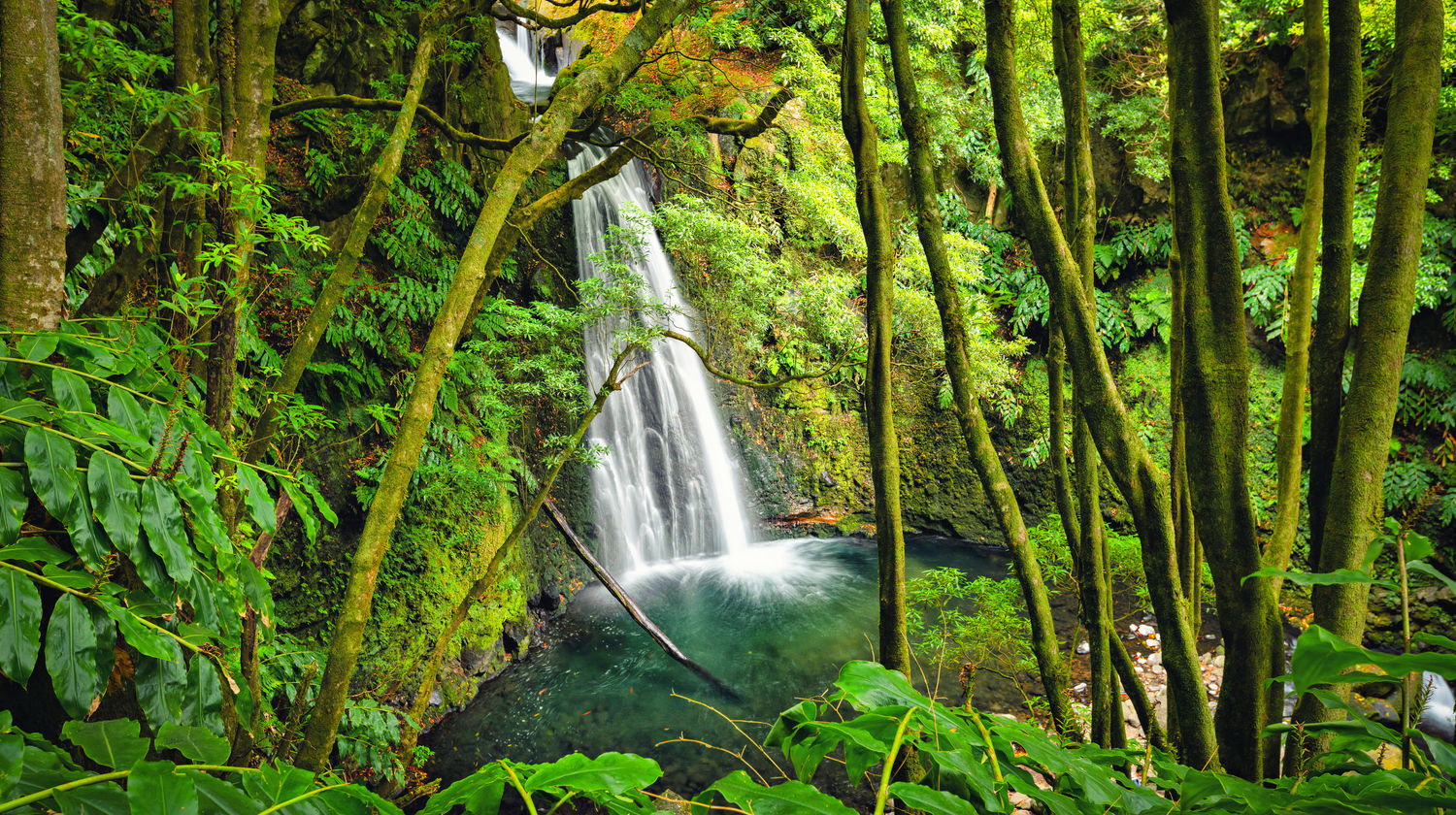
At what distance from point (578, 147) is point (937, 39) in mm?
5161

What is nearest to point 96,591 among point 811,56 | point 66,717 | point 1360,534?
point 66,717

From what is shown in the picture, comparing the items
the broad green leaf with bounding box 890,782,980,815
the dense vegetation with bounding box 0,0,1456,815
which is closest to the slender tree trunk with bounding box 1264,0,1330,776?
the dense vegetation with bounding box 0,0,1456,815

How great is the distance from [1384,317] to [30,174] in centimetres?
296

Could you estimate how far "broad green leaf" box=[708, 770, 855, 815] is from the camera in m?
0.55

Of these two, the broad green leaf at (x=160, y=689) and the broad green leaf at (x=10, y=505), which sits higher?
the broad green leaf at (x=10, y=505)

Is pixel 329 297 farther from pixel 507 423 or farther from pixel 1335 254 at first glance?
pixel 507 423

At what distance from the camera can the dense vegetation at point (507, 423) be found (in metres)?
0.71

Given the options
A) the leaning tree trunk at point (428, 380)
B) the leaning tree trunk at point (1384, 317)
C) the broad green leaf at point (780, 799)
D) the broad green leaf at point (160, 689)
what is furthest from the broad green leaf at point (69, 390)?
the leaning tree trunk at point (1384, 317)

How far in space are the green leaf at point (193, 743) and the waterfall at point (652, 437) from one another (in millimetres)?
6953

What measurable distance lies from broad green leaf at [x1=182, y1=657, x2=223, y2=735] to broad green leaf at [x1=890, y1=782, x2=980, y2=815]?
114 cm

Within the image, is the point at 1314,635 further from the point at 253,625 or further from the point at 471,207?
the point at 471,207

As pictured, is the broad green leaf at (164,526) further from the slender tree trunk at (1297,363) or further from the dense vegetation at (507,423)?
the slender tree trunk at (1297,363)

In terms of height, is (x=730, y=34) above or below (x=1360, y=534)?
above

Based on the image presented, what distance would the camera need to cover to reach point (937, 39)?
8.09 meters
